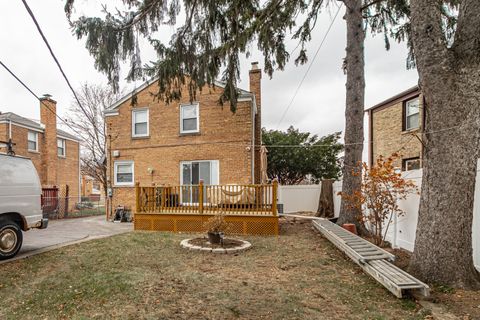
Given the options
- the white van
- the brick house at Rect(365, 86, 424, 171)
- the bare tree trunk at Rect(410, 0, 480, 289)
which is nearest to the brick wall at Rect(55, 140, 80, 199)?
the white van

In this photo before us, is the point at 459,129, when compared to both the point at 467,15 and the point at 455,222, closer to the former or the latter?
the point at 455,222

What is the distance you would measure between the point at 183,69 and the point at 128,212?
8688 mm

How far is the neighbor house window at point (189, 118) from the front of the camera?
1434 cm

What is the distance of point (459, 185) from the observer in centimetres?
464

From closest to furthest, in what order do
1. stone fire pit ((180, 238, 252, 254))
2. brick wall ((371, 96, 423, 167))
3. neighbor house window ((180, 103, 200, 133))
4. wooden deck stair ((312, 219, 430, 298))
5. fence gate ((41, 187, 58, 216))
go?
wooden deck stair ((312, 219, 430, 298)) < stone fire pit ((180, 238, 252, 254)) < brick wall ((371, 96, 423, 167)) < neighbor house window ((180, 103, 200, 133)) < fence gate ((41, 187, 58, 216))

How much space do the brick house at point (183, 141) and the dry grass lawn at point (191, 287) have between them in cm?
685

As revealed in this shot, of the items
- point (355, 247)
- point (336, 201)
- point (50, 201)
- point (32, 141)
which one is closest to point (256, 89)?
point (336, 201)

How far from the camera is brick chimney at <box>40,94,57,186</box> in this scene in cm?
1859

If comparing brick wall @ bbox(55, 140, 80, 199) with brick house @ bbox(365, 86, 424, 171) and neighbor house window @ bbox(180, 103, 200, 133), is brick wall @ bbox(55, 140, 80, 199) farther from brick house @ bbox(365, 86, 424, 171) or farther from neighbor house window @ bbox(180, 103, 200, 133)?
brick house @ bbox(365, 86, 424, 171)

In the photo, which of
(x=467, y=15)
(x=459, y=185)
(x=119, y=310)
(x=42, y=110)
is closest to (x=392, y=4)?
(x=467, y=15)

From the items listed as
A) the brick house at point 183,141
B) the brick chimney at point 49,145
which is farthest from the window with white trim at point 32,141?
the brick house at point 183,141

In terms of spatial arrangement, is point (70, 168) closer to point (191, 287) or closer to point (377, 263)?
point (191, 287)

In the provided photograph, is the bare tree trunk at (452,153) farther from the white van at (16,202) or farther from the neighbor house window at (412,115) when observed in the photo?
the neighbor house window at (412,115)

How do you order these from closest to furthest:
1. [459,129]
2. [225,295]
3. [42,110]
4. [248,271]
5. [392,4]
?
[225,295]
[459,129]
[248,271]
[392,4]
[42,110]
